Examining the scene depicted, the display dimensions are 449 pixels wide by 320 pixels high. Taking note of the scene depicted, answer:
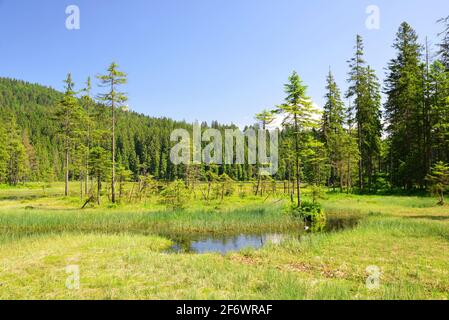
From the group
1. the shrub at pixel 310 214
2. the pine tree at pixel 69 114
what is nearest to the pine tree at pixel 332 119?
the shrub at pixel 310 214

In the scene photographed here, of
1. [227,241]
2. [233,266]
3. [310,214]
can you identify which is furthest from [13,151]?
[233,266]

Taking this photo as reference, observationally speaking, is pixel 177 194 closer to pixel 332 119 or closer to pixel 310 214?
pixel 310 214

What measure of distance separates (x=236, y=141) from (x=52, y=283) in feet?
352

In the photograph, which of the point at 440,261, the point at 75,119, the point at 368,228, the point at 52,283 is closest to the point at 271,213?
the point at 368,228

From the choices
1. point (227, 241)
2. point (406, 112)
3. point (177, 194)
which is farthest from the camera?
point (406, 112)

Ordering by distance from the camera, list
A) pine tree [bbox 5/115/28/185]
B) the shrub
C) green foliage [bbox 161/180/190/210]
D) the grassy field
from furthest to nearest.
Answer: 1. pine tree [bbox 5/115/28/185]
2. green foliage [bbox 161/180/190/210]
3. the shrub
4. the grassy field

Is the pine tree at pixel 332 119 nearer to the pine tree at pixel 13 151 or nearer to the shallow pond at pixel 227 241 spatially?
the shallow pond at pixel 227 241

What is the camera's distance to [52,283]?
→ 9758mm

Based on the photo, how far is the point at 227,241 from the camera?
19734 millimetres

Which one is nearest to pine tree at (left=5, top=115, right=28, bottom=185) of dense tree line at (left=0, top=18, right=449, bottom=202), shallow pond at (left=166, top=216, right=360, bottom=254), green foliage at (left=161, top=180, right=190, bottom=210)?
dense tree line at (left=0, top=18, right=449, bottom=202)

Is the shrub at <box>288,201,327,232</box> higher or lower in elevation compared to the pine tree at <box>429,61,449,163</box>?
lower

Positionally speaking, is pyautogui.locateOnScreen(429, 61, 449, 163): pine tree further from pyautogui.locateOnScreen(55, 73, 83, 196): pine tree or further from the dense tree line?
pyautogui.locateOnScreen(55, 73, 83, 196): pine tree

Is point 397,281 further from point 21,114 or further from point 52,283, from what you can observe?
point 21,114

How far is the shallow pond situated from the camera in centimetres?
1730
